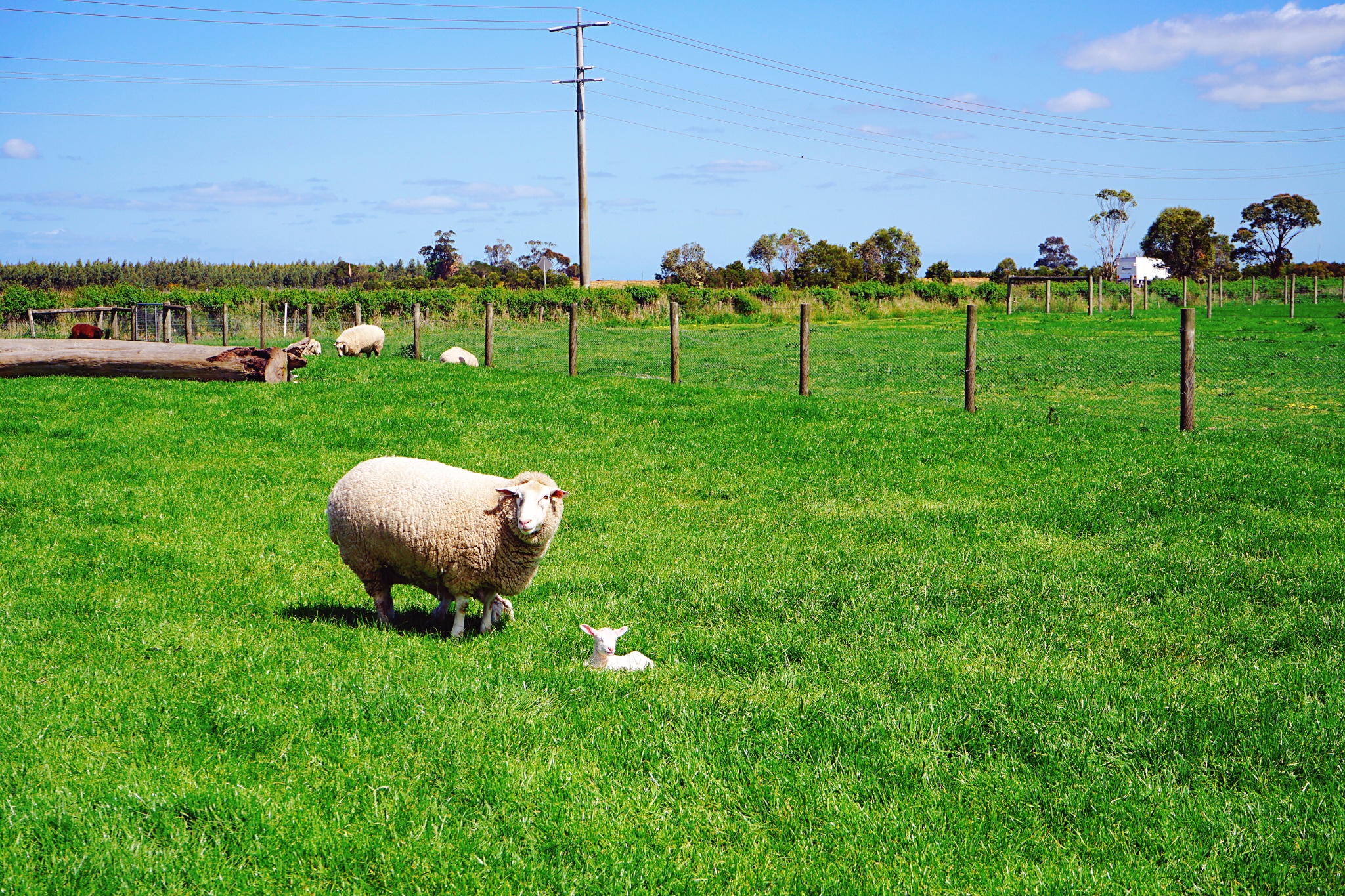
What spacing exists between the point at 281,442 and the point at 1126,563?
11392 millimetres

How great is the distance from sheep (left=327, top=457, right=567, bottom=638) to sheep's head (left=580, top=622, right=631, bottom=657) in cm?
88

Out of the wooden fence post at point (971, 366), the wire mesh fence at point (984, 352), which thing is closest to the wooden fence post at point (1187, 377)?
the wire mesh fence at point (984, 352)

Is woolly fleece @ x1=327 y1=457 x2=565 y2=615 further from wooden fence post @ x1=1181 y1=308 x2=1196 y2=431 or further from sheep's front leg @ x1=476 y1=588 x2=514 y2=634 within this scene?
wooden fence post @ x1=1181 y1=308 x2=1196 y2=431

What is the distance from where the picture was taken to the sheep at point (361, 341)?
31.2m

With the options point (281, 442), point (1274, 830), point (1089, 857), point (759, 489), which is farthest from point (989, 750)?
point (281, 442)

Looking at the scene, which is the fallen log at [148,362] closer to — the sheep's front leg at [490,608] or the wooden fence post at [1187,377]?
the sheep's front leg at [490,608]

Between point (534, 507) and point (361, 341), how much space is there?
26785mm

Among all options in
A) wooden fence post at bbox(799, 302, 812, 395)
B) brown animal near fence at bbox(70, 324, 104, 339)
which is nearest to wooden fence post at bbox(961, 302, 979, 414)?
wooden fence post at bbox(799, 302, 812, 395)

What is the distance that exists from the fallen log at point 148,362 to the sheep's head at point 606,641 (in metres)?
15.6

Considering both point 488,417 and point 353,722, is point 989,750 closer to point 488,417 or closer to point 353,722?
point 353,722

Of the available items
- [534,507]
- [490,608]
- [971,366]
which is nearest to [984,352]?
[971,366]

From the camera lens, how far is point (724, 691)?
19.3 ft

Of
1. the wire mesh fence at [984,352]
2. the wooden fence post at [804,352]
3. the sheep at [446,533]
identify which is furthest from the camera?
the wire mesh fence at [984,352]

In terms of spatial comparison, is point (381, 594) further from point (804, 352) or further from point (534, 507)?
point (804, 352)
